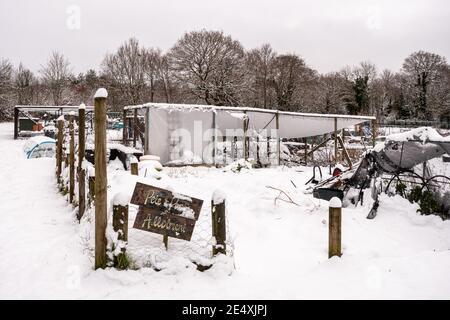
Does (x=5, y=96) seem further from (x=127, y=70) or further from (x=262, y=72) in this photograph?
(x=262, y=72)

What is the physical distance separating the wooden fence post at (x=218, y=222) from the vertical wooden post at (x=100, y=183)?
1.21 meters

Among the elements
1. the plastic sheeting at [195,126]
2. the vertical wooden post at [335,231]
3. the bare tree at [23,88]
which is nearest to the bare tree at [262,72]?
the plastic sheeting at [195,126]

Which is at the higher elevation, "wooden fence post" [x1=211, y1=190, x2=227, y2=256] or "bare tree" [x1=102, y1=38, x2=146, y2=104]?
"bare tree" [x1=102, y1=38, x2=146, y2=104]

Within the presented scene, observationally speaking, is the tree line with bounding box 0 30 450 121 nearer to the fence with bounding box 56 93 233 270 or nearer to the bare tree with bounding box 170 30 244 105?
the bare tree with bounding box 170 30 244 105

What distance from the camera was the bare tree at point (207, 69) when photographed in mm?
32125

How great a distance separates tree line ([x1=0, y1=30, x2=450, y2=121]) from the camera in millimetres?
32438

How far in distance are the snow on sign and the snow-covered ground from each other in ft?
1.42

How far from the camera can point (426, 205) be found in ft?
20.5

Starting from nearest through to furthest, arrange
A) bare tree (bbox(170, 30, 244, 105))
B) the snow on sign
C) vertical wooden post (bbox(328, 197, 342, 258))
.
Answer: the snow on sign → vertical wooden post (bbox(328, 197, 342, 258)) → bare tree (bbox(170, 30, 244, 105))

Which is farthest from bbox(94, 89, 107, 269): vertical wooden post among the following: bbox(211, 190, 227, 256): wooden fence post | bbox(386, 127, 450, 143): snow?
bbox(386, 127, 450, 143): snow

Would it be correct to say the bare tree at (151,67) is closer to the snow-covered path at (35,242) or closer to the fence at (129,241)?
the snow-covered path at (35,242)

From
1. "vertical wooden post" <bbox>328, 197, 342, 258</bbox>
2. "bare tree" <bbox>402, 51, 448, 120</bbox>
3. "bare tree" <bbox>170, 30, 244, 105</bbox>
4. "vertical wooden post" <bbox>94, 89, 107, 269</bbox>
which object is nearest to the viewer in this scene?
"vertical wooden post" <bbox>94, 89, 107, 269</bbox>

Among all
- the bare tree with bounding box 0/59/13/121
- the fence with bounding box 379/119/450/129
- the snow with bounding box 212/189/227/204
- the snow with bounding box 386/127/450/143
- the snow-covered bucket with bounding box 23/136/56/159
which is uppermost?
the bare tree with bounding box 0/59/13/121
